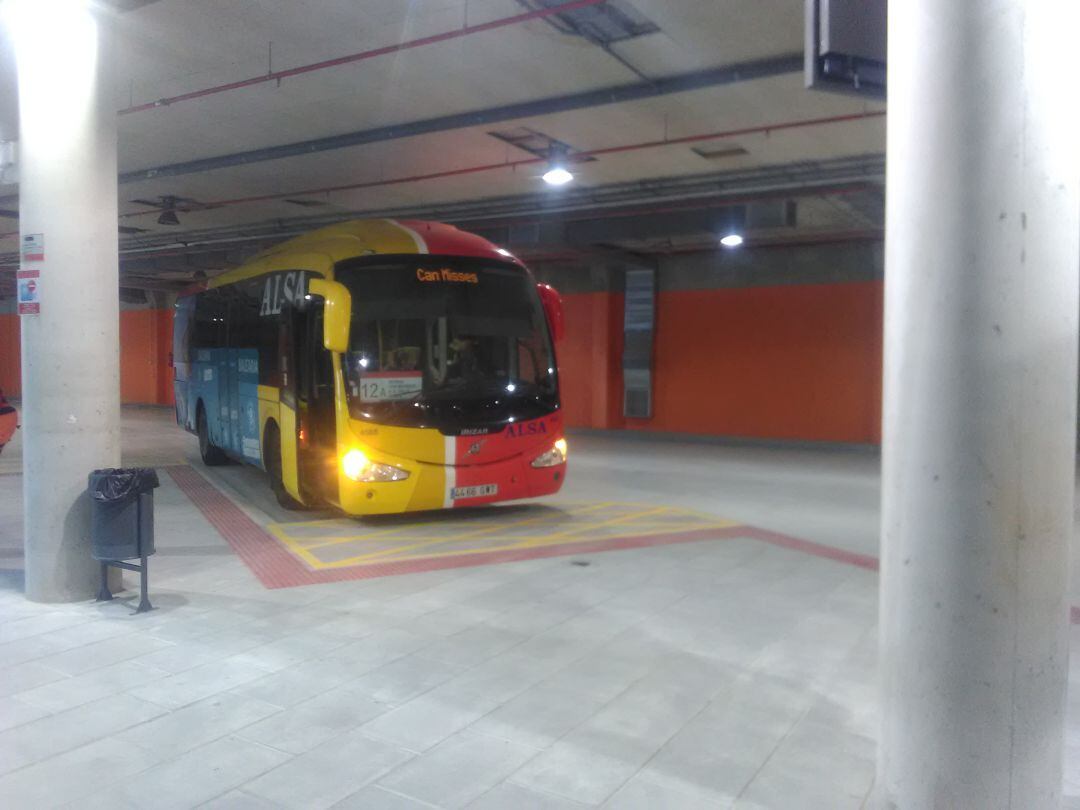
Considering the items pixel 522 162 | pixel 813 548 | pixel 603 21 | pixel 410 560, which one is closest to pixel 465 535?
pixel 410 560

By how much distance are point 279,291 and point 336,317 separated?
2340 mm

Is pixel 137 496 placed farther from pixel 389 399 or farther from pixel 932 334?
pixel 932 334

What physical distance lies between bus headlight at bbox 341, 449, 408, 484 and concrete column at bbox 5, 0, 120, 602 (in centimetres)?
259

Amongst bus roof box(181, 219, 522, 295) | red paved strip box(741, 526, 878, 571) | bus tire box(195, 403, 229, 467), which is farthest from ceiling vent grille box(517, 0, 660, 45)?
bus tire box(195, 403, 229, 467)

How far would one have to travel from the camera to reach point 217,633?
5.66 metres

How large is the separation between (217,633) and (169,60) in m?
6.25

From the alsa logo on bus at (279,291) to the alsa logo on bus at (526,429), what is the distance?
272 cm

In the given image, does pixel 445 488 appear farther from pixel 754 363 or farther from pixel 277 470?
pixel 754 363

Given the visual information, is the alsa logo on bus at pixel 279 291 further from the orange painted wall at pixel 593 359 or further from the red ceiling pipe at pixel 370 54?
the orange painted wall at pixel 593 359

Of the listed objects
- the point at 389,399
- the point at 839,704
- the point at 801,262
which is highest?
the point at 801,262

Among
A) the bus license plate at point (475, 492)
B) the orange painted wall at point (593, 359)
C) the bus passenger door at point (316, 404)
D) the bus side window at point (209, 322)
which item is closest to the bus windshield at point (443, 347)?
the bus passenger door at point (316, 404)

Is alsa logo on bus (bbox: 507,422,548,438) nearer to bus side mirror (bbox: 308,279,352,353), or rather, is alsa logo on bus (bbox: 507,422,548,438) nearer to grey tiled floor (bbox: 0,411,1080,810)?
grey tiled floor (bbox: 0,411,1080,810)

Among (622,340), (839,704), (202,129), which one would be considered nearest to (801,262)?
(622,340)

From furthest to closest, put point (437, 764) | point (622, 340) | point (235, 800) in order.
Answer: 1. point (622, 340)
2. point (437, 764)
3. point (235, 800)
